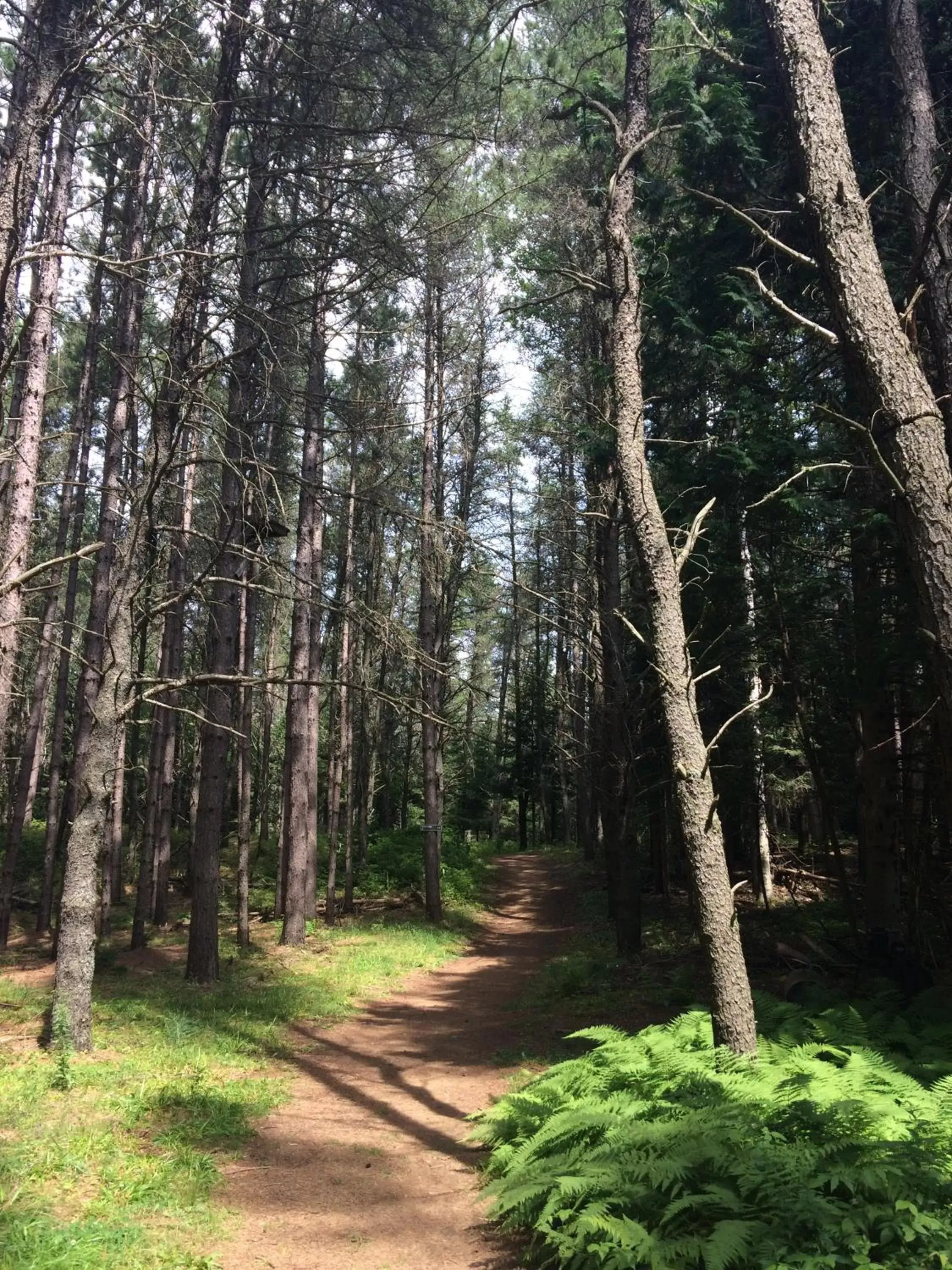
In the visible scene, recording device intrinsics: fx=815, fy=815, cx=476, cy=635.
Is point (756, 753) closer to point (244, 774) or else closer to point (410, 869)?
point (244, 774)

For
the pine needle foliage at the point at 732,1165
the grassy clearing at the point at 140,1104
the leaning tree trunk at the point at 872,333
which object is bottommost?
the grassy clearing at the point at 140,1104

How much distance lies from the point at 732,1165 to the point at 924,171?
8.19m

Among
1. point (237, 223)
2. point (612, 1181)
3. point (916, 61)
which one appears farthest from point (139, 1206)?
point (916, 61)

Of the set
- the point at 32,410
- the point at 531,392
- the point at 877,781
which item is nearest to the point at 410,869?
the point at 531,392

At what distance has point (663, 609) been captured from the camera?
5.14 metres

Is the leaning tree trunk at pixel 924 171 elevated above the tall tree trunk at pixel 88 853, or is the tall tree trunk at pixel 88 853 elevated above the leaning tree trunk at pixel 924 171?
the leaning tree trunk at pixel 924 171

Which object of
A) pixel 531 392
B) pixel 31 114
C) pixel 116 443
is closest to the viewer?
pixel 31 114

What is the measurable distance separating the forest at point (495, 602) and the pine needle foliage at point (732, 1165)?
0.03 m

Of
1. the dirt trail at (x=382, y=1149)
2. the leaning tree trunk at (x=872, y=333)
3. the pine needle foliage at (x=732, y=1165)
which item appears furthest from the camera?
the leaning tree trunk at (x=872, y=333)

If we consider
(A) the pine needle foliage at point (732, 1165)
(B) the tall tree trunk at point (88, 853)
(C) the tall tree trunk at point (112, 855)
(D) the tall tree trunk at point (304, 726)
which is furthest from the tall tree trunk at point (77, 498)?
(A) the pine needle foliage at point (732, 1165)

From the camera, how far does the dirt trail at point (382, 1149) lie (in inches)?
166

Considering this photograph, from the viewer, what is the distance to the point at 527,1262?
158 inches

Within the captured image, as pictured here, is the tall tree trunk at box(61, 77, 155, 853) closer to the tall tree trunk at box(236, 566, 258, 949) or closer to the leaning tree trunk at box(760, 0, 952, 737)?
the tall tree trunk at box(236, 566, 258, 949)

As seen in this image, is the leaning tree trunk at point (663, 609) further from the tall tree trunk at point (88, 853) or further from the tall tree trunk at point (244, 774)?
the tall tree trunk at point (244, 774)
